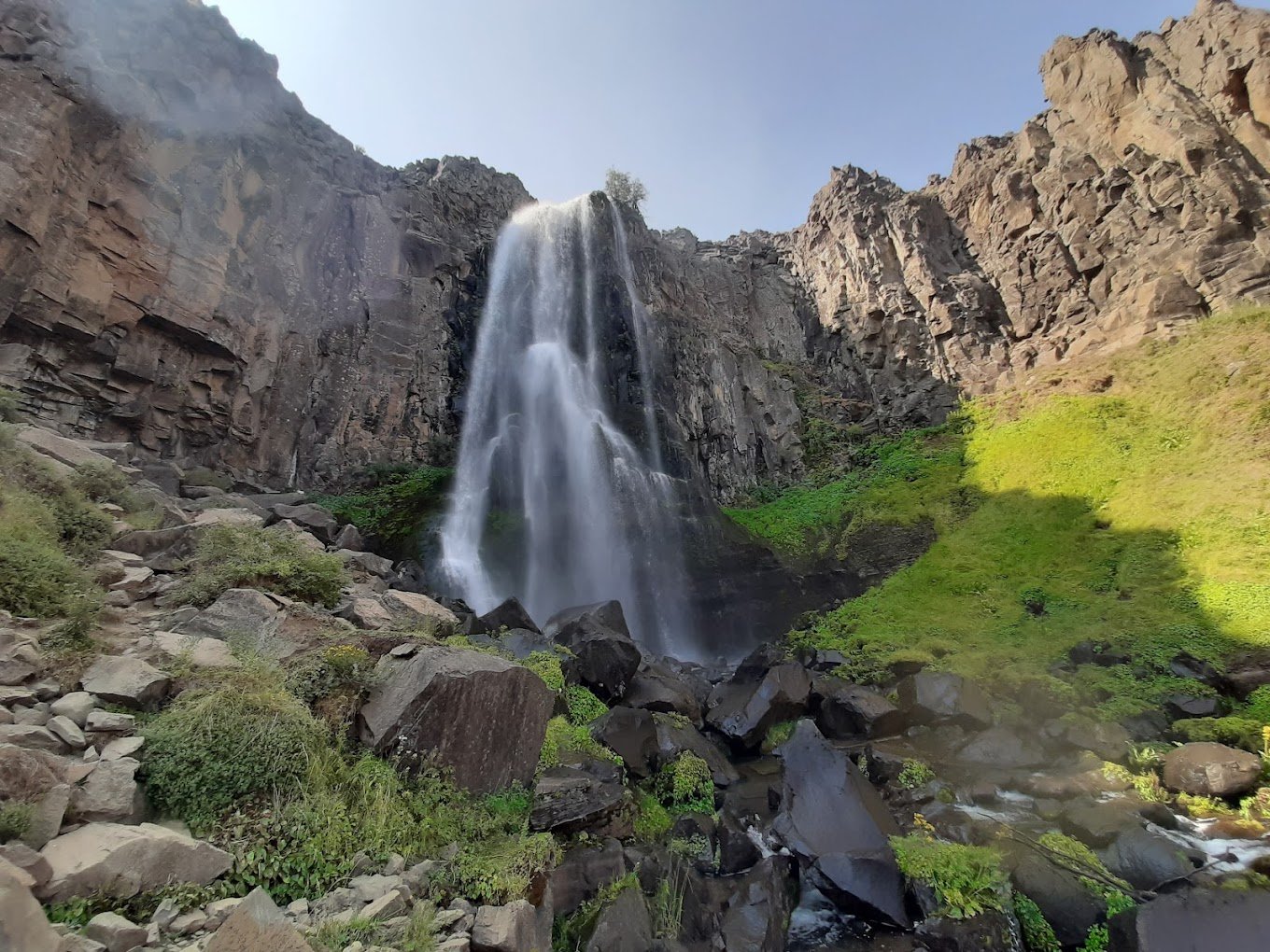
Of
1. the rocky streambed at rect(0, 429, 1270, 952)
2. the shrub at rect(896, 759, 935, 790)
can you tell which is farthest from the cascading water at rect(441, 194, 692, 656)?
the shrub at rect(896, 759, 935, 790)

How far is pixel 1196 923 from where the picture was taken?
5.25 m

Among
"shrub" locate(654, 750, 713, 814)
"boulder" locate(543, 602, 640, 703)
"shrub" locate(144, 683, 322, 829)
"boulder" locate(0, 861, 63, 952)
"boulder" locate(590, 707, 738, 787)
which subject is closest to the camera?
"boulder" locate(0, 861, 63, 952)

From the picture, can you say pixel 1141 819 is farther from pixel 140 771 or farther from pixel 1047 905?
pixel 140 771

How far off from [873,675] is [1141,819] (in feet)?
20.2

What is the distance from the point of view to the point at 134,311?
16781mm

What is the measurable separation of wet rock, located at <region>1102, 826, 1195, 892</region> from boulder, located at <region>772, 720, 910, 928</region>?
2.38 metres

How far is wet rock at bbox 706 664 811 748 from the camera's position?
35.5 feet

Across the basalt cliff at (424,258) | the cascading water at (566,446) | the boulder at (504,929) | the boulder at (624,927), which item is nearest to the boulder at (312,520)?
the cascading water at (566,446)

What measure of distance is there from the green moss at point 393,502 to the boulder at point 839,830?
15.3 metres

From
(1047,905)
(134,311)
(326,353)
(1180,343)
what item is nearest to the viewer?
(1047,905)

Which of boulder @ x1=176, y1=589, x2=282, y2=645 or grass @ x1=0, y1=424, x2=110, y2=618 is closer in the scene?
grass @ x1=0, y1=424, x2=110, y2=618

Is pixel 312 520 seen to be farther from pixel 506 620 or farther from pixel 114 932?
pixel 114 932

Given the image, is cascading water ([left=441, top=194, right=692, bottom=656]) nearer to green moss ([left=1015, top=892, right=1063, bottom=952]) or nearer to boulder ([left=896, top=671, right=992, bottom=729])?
boulder ([left=896, top=671, right=992, bottom=729])

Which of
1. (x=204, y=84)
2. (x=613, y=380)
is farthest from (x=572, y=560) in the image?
(x=204, y=84)
